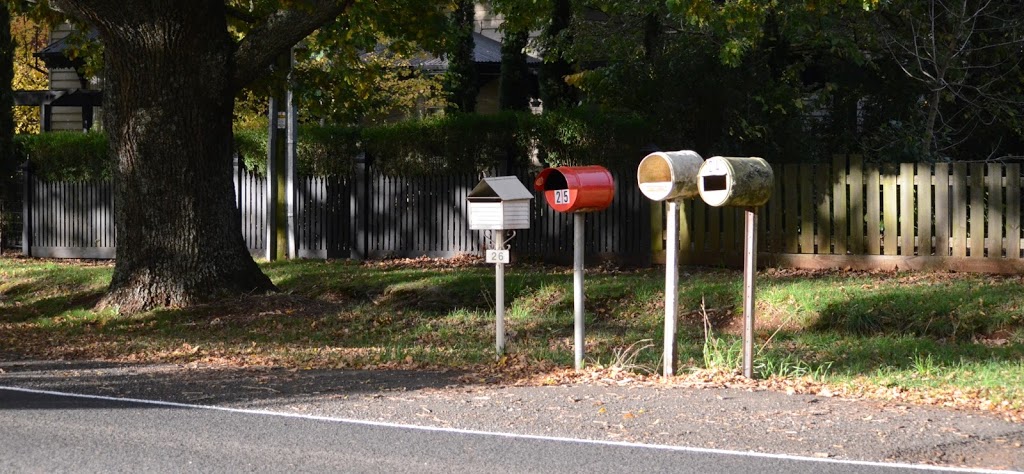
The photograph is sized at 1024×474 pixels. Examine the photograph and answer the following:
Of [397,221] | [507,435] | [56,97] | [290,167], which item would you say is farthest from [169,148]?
[56,97]

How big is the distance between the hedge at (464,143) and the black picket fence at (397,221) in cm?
39

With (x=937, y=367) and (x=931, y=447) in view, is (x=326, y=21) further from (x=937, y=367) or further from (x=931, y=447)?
(x=931, y=447)

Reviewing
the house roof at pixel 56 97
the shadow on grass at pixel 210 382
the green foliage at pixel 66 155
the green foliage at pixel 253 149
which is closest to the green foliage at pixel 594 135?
the green foliage at pixel 253 149

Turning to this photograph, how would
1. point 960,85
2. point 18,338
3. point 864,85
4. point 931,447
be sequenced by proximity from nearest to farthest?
1. point 931,447
2. point 18,338
3. point 960,85
4. point 864,85

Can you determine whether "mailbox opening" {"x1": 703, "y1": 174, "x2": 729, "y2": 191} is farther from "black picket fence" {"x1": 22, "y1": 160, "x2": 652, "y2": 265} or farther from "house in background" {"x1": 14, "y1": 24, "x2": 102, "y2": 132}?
"house in background" {"x1": 14, "y1": 24, "x2": 102, "y2": 132}

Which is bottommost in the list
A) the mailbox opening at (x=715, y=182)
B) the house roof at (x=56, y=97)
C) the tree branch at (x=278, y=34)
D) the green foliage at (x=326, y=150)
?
the mailbox opening at (x=715, y=182)

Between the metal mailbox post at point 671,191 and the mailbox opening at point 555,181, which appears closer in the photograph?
the metal mailbox post at point 671,191

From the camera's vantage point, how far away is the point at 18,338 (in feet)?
46.8

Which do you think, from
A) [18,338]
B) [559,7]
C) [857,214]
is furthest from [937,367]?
[559,7]

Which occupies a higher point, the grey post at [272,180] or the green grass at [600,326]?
the grey post at [272,180]

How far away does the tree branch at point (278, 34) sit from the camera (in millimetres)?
15211

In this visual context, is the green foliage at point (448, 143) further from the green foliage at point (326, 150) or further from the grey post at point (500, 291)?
the grey post at point (500, 291)

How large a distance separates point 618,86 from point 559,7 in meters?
4.47

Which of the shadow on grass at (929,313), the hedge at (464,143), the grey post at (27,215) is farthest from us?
the grey post at (27,215)
